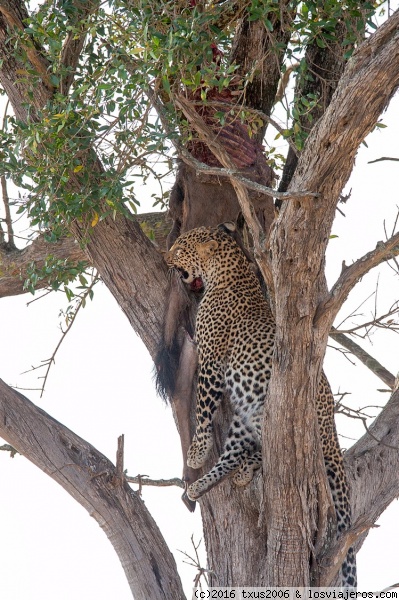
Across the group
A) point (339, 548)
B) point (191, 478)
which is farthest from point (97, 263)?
point (339, 548)

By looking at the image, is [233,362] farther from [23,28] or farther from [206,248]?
[23,28]

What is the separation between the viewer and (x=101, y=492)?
5637 mm

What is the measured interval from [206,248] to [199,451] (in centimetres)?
173

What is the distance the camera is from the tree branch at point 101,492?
5.59 metres

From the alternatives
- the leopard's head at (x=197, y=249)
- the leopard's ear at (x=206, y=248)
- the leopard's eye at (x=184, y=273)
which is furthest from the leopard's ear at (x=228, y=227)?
the leopard's eye at (x=184, y=273)

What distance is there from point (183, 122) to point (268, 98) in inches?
57.5

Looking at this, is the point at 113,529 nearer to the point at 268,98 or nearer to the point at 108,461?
the point at 108,461

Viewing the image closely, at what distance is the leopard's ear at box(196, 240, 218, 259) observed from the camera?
703 cm

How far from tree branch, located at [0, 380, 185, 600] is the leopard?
0.45 m

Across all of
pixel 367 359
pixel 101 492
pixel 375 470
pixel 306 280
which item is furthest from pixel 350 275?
pixel 367 359

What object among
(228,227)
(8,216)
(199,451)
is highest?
(8,216)

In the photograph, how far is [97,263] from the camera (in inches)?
249

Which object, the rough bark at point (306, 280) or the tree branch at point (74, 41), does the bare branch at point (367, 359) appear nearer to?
the rough bark at point (306, 280)

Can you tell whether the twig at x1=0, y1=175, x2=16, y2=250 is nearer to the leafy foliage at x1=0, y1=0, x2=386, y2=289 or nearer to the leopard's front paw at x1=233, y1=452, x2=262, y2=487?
the leafy foliage at x1=0, y1=0, x2=386, y2=289
